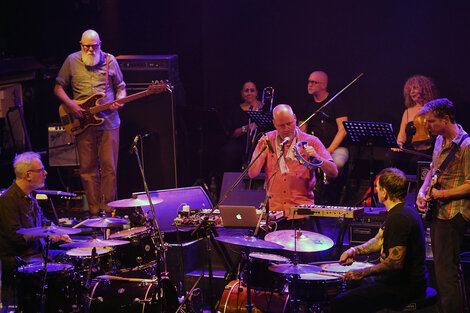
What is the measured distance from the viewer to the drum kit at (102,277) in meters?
5.64

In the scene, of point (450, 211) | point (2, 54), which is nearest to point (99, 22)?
point (2, 54)

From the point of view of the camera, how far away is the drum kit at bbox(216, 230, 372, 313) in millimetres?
5043

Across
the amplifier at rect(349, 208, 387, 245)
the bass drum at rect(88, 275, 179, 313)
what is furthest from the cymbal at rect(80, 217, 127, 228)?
the amplifier at rect(349, 208, 387, 245)

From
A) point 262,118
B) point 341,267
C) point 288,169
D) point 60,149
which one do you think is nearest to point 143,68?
point 60,149

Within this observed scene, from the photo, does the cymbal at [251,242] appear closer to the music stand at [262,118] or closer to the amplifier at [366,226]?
the amplifier at [366,226]

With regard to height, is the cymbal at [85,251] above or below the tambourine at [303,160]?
below

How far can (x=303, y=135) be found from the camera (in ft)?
22.3

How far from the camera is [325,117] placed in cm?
869

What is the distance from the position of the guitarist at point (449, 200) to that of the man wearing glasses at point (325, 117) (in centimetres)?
276

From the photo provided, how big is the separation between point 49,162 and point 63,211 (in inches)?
29.3

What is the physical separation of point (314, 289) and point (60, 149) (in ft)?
16.8

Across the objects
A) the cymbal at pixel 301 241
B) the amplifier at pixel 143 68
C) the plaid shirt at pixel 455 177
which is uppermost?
the amplifier at pixel 143 68

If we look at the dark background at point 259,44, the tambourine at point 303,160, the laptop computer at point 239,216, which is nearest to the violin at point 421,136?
the dark background at point 259,44

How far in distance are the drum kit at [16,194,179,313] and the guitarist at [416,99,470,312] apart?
8.08 feet
